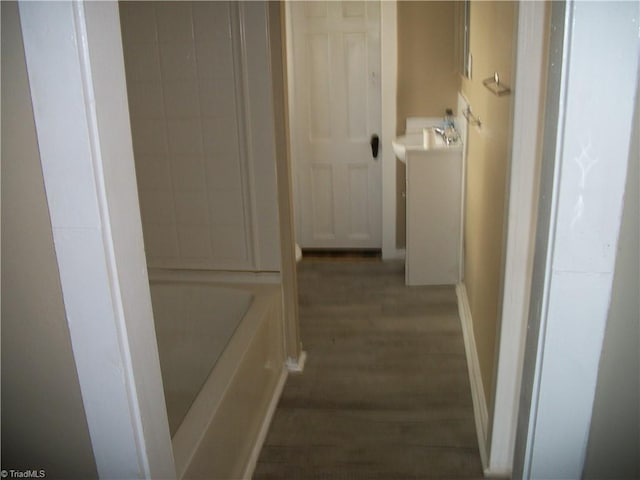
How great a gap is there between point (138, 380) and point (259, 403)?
137 cm

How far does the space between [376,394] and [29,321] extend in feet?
6.21

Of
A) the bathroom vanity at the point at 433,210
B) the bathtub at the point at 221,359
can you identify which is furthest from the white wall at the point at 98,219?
the bathroom vanity at the point at 433,210

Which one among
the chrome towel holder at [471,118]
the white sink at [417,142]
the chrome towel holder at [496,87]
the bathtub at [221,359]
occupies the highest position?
the chrome towel holder at [496,87]

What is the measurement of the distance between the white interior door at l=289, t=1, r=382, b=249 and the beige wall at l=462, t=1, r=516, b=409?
1.12 metres

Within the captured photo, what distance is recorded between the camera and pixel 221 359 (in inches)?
82.4

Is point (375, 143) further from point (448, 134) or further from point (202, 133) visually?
point (202, 133)

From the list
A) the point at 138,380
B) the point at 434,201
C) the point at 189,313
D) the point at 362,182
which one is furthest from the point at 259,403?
the point at 362,182

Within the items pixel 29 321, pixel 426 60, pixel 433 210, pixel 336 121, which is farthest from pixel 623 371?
pixel 336 121

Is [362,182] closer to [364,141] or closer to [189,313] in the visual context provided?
[364,141]

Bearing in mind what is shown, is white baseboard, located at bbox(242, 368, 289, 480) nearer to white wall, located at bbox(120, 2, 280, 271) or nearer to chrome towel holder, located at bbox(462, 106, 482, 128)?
white wall, located at bbox(120, 2, 280, 271)

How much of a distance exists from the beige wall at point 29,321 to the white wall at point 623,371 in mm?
924

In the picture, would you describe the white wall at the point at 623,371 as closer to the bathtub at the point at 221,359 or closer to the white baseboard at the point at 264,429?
the bathtub at the point at 221,359

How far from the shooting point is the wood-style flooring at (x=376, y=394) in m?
2.20

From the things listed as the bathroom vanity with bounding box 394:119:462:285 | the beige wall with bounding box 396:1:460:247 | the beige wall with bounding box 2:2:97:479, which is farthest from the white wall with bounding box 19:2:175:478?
the beige wall with bounding box 396:1:460:247
